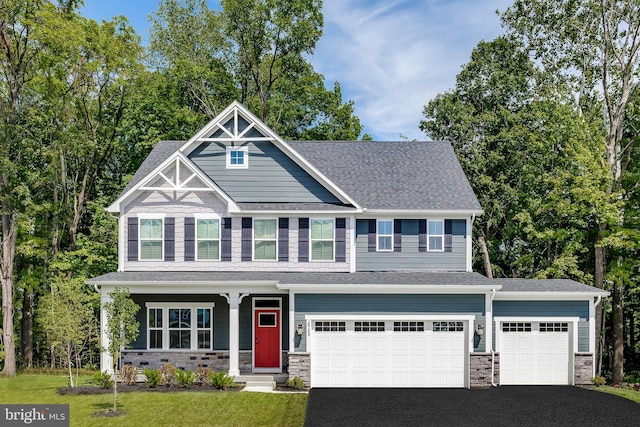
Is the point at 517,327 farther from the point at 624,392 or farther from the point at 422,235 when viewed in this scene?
the point at 422,235

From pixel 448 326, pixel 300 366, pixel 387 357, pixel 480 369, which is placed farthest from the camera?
pixel 448 326

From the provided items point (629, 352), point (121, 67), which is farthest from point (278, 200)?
point (629, 352)

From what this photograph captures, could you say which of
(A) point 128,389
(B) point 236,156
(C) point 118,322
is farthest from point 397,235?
(A) point 128,389

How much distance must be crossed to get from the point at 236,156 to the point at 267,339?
702cm

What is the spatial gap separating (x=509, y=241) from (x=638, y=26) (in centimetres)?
1238

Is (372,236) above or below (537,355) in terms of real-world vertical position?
above

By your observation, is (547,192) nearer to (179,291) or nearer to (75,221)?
(179,291)

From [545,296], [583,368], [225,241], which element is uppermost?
[225,241]

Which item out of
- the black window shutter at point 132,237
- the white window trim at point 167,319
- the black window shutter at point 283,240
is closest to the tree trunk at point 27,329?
the black window shutter at point 132,237

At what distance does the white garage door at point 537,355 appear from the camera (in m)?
19.2

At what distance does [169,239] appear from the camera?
69.9 ft

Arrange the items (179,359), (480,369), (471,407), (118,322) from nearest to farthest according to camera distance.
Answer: (471,407) < (118,322) < (480,369) < (179,359)

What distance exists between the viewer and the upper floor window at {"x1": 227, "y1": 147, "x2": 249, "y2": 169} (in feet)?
72.9

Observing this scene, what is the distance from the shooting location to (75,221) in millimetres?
30266
